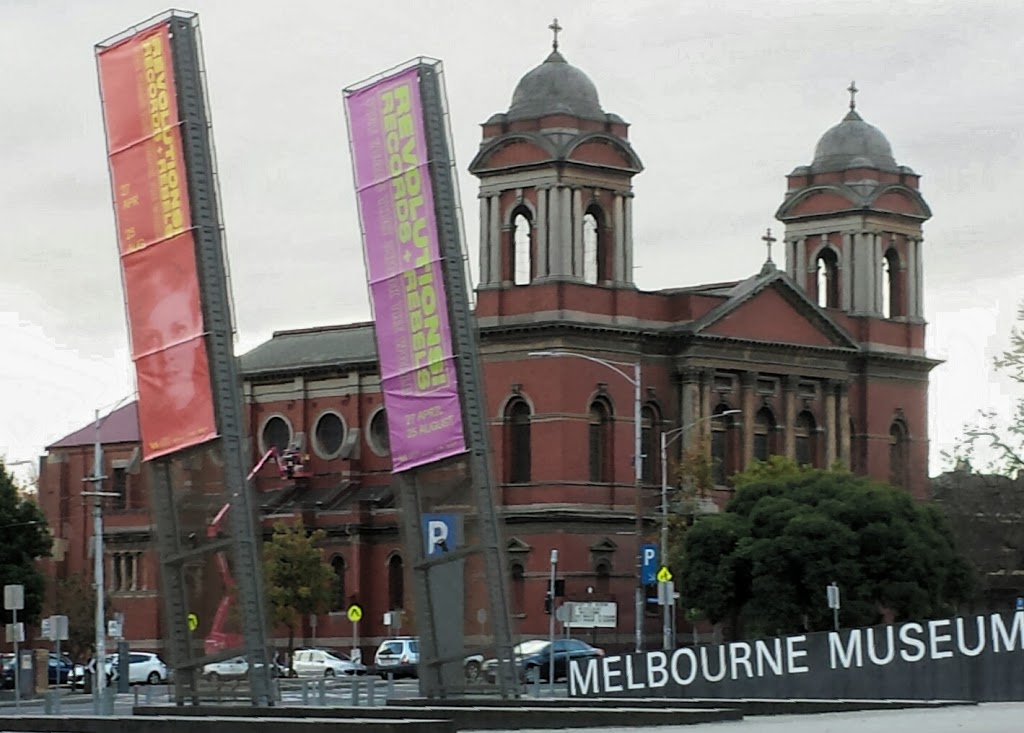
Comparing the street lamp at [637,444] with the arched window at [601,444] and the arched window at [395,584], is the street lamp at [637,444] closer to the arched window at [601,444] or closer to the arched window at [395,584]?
the arched window at [601,444]

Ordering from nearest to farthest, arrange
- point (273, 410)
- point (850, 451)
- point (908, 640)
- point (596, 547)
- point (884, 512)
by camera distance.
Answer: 1. point (908, 640)
2. point (884, 512)
3. point (596, 547)
4. point (850, 451)
5. point (273, 410)

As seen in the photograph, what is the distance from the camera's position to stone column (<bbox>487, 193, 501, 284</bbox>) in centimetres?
10169

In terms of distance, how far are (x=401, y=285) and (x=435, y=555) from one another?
4024mm

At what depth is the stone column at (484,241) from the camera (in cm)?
10231

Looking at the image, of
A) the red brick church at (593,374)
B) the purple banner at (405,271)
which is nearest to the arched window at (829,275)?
the red brick church at (593,374)

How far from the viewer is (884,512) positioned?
86688 millimetres

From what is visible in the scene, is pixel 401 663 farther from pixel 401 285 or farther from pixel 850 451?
pixel 401 285

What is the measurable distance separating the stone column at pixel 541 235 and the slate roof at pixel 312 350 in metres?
15.2

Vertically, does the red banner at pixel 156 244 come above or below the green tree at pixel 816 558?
above

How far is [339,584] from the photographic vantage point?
109625 millimetres

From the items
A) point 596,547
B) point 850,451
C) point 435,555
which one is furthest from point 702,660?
point 850,451

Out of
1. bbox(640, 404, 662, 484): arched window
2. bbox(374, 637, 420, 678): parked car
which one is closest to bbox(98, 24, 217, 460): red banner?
bbox(374, 637, 420, 678): parked car

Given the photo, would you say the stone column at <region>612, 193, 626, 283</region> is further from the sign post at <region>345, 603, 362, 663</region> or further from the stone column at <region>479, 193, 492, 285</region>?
the sign post at <region>345, 603, 362, 663</region>

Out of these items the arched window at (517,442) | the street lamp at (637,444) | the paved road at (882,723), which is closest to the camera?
the paved road at (882,723)
